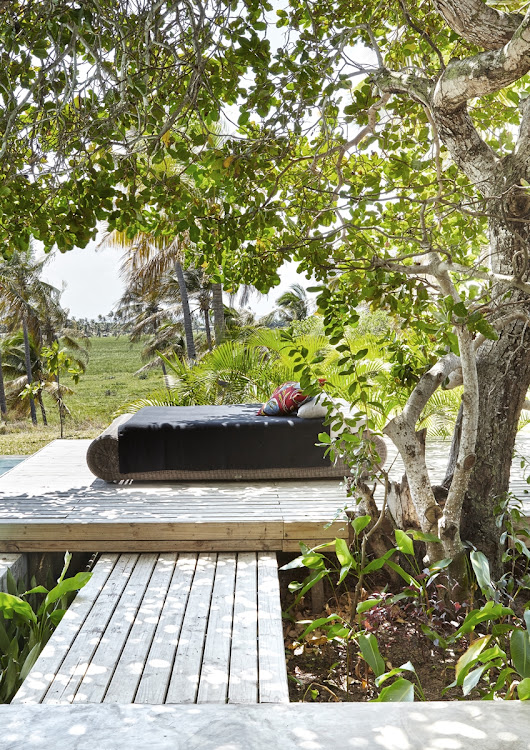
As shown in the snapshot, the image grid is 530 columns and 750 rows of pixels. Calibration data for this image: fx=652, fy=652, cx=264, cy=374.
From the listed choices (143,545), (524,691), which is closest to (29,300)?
(143,545)

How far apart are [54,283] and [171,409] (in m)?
8.56

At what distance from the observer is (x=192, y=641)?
2.59m

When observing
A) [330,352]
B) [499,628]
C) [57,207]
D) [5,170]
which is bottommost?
[499,628]

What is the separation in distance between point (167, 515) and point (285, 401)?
1486 millimetres

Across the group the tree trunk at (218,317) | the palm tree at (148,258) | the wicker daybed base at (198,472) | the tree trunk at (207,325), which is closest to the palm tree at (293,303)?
the tree trunk at (207,325)

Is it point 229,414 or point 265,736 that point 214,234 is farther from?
point 229,414

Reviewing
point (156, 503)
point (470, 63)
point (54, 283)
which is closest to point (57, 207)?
point (470, 63)

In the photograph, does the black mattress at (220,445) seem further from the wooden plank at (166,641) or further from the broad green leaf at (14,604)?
the broad green leaf at (14,604)

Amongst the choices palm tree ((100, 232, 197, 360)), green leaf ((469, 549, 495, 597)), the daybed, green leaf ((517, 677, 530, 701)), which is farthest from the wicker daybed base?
palm tree ((100, 232, 197, 360))

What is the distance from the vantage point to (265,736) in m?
1.20

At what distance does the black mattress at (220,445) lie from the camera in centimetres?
464

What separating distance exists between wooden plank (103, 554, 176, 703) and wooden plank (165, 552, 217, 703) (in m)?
0.13

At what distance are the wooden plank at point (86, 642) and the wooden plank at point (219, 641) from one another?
436mm

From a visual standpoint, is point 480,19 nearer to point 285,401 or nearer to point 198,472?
point 285,401
